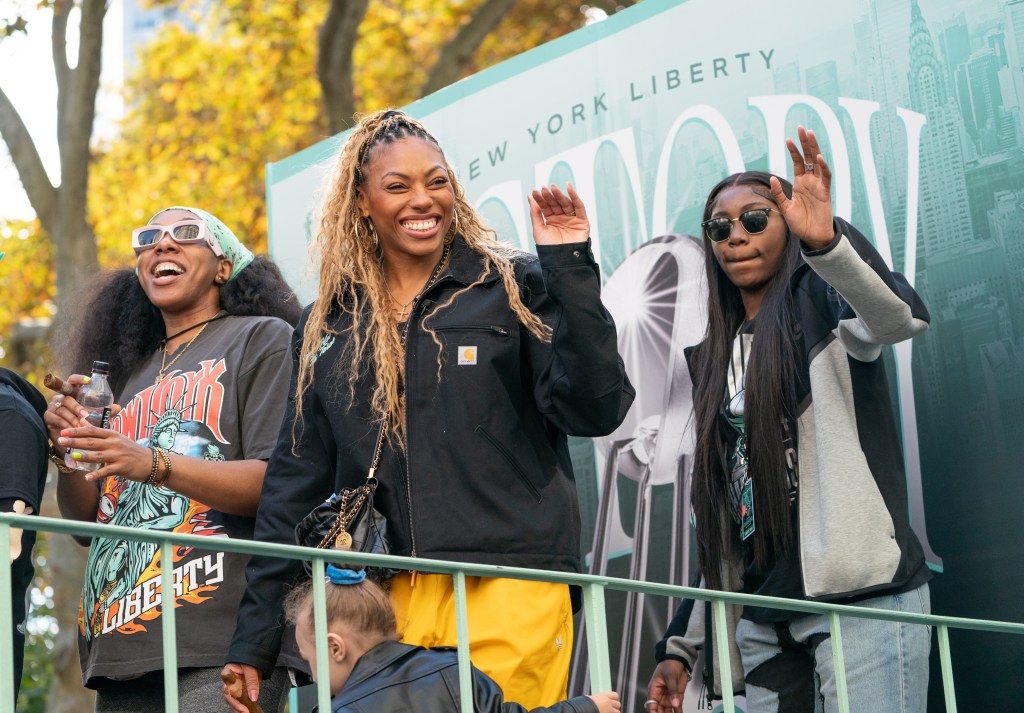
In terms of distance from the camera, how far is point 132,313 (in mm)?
4629

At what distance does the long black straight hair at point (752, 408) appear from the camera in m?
3.88

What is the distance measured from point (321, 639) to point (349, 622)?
1.24 ft

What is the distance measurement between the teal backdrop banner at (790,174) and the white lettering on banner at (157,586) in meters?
0.85

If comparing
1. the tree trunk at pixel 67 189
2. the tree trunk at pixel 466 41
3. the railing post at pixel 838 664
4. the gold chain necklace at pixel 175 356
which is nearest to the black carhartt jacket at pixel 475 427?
the railing post at pixel 838 664

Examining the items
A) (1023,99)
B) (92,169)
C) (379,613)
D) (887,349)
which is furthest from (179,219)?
(92,169)

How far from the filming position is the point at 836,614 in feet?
11.2

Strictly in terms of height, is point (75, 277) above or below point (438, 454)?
above

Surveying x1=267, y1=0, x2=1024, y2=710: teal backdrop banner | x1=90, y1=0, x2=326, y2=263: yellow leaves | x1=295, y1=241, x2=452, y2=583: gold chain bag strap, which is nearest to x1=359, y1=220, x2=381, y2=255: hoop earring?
x1=267, y1=0, x2=1024, y2=710: teal backdrop banner

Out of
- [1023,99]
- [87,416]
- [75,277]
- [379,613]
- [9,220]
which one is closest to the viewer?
[379,613]

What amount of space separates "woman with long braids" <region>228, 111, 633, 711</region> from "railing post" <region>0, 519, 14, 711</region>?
95cm

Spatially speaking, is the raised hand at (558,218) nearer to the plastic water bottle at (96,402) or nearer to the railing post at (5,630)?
the railing post at (5,630)

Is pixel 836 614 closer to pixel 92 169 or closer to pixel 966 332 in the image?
pixel 966 332

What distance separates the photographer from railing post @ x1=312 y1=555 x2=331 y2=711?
2.76 metres

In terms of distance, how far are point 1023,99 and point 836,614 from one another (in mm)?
1774
